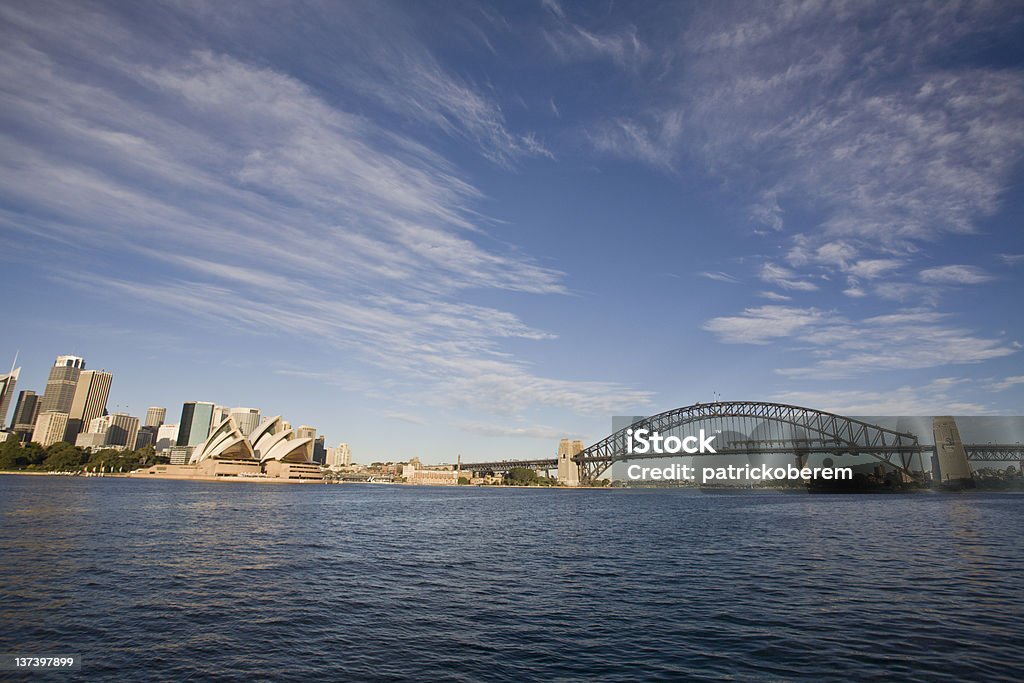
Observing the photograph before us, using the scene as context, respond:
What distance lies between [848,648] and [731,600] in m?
6.95

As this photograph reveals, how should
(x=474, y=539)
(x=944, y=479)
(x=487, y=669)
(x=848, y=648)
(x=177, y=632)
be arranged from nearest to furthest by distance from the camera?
(x=487, y=669), (x=848, y=648), (x=177, y=632), (x=474, y=539), (x=944, y=479)

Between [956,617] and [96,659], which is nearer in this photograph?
[96,659]

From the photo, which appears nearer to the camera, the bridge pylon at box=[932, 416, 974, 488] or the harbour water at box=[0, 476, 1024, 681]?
the harbour water at box=[0, 476, 1024, 681]

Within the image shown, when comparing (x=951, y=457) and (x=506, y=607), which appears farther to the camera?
(x=951, y=457)

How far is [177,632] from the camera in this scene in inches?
712

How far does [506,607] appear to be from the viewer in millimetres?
22047

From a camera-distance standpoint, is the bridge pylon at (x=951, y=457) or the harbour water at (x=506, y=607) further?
the bridge pylon at (x=951, y=457)

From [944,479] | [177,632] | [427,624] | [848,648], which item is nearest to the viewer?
[848,648]

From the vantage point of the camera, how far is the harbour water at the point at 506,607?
15.4 m

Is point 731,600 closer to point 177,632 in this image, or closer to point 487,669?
point 487,669

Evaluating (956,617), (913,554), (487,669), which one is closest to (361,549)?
(487,669)

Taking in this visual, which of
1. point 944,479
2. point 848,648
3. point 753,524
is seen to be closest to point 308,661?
point 848,648

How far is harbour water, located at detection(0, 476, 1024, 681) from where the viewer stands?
15.4 metres

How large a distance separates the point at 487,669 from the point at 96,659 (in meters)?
11.9
